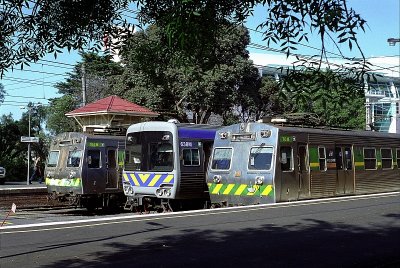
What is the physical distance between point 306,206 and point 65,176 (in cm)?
959

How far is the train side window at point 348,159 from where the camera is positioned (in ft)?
62.8

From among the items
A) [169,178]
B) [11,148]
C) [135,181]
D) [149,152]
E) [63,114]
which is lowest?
[135,181]

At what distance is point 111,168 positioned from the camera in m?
19.9

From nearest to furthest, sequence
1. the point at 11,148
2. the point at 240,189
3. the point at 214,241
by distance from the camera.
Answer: the point at 214,241, the point at 240,189, the point at 11,148

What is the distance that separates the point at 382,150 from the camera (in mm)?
21359

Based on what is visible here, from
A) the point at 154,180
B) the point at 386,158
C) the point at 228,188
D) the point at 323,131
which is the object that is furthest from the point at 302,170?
the point at 386,158

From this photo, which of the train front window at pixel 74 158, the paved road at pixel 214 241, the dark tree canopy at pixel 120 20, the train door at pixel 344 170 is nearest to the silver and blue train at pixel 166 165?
the train front window at pixel 74 158

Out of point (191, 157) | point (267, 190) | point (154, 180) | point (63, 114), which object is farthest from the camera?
point (63, 114)

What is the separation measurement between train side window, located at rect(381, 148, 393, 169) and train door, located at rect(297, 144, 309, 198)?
226 inches

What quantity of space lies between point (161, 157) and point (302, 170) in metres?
4.56

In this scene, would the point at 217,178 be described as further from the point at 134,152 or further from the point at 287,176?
the point at 134,152

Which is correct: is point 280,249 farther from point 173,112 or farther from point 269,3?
point 173,112

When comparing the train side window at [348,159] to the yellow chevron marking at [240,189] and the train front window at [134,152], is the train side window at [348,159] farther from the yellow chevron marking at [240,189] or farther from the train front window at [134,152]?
the train front window at [134,152]

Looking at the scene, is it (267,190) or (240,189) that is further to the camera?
(240,189)
